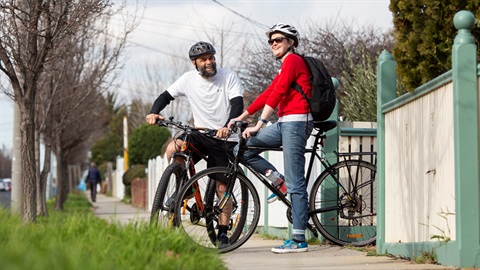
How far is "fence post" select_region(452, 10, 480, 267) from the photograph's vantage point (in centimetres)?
575

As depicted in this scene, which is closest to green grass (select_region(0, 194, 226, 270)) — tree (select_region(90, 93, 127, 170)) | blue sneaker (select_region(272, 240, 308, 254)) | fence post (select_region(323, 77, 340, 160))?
blue sneaker (select_region(272, 240, 308, 254))

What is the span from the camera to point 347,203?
8.63 meters

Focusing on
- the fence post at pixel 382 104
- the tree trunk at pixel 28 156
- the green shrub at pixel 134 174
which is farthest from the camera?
the green shrub at pixel 134 174

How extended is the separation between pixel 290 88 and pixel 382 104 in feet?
2.47

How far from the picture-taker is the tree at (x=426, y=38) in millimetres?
7293

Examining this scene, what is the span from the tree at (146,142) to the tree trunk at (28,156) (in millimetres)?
25890

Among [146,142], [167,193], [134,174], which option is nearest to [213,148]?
[167,193]

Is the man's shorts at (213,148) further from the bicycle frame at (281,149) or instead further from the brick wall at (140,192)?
the brick wall at (140,192)

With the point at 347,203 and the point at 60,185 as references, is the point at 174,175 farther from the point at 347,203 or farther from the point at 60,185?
the point at 60,185

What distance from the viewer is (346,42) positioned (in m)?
18.3

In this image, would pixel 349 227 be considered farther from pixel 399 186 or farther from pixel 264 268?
pixel 264 268

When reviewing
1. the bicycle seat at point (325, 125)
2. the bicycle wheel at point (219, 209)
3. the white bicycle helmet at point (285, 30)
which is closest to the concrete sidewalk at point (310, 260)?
the bicycle wheel at point (219, 209)

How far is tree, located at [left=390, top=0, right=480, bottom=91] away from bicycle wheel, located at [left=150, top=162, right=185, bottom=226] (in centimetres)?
201

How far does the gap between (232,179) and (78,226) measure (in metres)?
1.76
